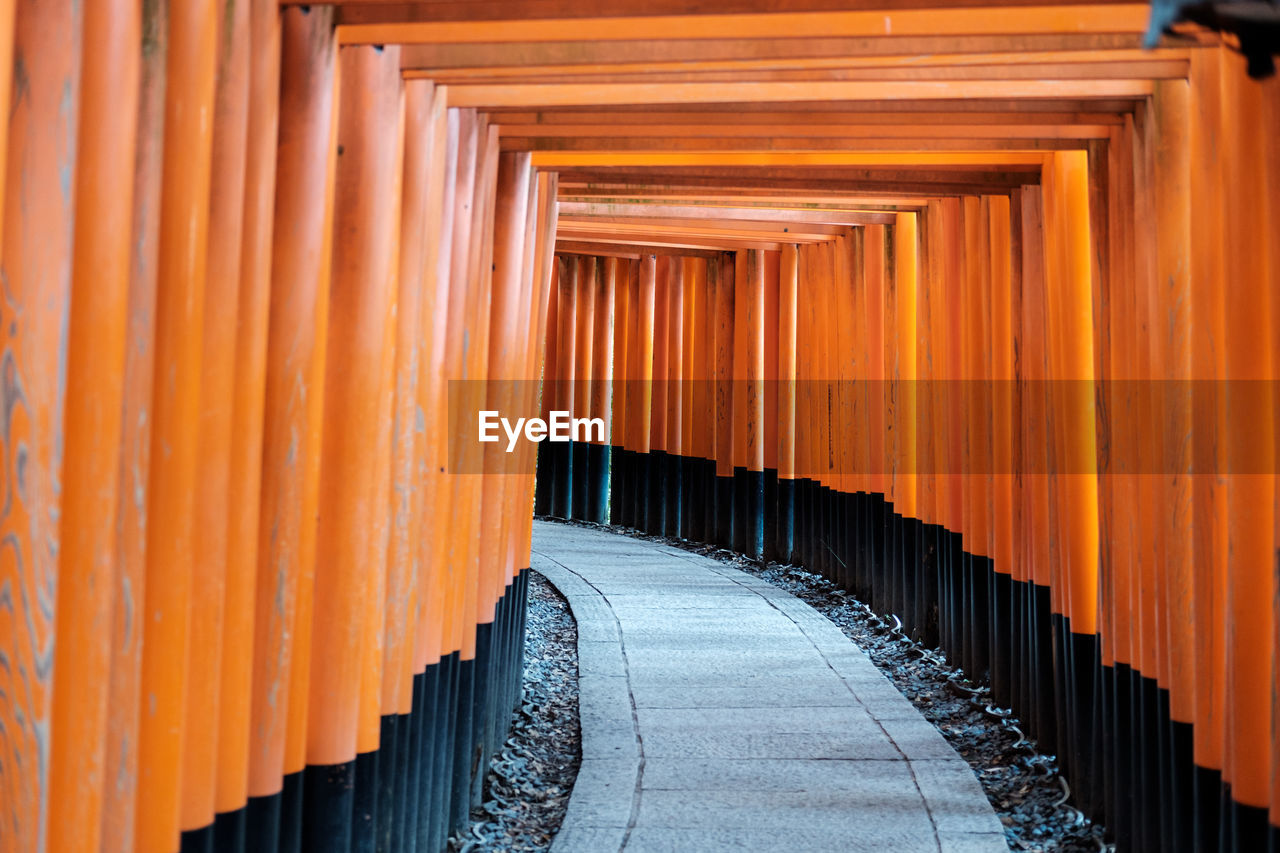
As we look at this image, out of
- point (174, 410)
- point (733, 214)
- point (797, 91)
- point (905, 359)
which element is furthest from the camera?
point (905, 359)

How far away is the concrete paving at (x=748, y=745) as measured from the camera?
4781 millimetres

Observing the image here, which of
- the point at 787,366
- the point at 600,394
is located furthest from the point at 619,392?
the point at 787,366

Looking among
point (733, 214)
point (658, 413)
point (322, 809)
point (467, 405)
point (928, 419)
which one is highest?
point (733, 214)

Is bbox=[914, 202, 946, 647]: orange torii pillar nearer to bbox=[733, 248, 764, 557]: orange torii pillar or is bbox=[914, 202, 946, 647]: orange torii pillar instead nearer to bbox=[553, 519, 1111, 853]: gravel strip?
bbox=[553, 519, 1111, 853]: gravel strip

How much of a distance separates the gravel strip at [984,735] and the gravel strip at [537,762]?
202cm

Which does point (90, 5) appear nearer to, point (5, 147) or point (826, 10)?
point (5, 147)

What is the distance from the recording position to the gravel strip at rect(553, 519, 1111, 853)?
4.96 metres

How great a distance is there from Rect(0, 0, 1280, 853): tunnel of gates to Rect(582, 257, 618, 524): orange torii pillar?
6929 mm

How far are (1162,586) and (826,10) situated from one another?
96.9 inches

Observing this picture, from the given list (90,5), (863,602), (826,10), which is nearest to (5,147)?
(90,5)

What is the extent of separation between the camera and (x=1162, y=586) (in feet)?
13.8

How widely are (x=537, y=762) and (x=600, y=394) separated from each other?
354 inches

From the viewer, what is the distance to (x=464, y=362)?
4902 millimetres

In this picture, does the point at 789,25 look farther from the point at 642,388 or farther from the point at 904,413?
the point at 642,388
